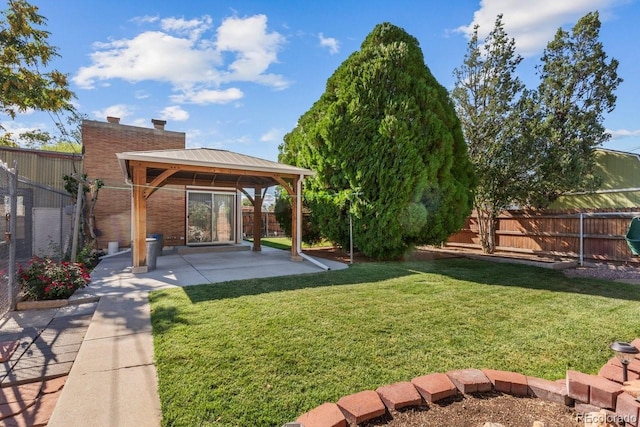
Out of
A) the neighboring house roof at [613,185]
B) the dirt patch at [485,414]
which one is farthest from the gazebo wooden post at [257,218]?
the neighboring house roof at [613,185]

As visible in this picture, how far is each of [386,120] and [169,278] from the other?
6.50m

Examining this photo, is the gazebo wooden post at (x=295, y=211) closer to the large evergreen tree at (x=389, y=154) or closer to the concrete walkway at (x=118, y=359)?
the large evergreen tree at (x=389, y=154)

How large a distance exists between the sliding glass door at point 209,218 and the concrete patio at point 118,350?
5000 mm

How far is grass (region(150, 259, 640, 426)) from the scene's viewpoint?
234 centimetres

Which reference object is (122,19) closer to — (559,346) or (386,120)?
(386,120)

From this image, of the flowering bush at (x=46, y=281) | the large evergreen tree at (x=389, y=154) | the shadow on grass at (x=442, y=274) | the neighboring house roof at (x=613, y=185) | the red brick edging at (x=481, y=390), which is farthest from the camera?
the neighboring house roof at (x=613, y=185)

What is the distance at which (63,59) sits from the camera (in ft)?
30.1

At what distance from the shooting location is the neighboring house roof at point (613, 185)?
35.6 feet

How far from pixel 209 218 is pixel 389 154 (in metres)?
7.50

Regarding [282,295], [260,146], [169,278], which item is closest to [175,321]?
[282,295]

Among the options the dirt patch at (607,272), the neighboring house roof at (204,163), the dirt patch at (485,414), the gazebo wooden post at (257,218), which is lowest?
the dirt patch at (607,272)

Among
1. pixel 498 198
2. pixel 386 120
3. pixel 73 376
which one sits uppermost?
pixel 386 120

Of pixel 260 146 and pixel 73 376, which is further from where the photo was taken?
pixel 260 146

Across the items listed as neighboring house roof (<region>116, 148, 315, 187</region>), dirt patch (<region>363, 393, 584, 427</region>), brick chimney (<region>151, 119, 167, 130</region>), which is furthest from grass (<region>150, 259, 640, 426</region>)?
brick chimney (<region>151, 119, 167, 130</region>)
